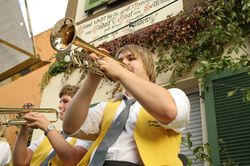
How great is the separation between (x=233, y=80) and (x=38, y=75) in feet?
21.4

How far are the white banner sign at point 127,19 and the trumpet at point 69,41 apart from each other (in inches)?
93.2

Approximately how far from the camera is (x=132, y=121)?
1.82 meters

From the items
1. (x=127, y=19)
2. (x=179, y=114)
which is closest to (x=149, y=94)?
(x=179, y=114)

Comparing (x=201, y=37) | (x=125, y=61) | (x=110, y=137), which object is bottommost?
(x=110, y=137)

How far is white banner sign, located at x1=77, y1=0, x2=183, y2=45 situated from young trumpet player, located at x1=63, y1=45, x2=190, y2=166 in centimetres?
252

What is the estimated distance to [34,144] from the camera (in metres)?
3.01

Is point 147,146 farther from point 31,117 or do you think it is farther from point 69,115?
point 31,117

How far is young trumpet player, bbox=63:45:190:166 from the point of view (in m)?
1.64

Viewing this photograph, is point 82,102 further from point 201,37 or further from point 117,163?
point 201,37

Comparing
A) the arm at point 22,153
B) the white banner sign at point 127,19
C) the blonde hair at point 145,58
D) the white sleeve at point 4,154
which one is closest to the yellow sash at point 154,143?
the blonde hair at point 145,58

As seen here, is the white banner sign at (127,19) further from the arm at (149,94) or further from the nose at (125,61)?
the arm at (149,94)

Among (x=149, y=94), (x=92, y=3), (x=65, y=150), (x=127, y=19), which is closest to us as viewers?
(x=149, y=94)

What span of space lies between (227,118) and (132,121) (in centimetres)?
166

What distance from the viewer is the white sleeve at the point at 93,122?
1932 millimetres
